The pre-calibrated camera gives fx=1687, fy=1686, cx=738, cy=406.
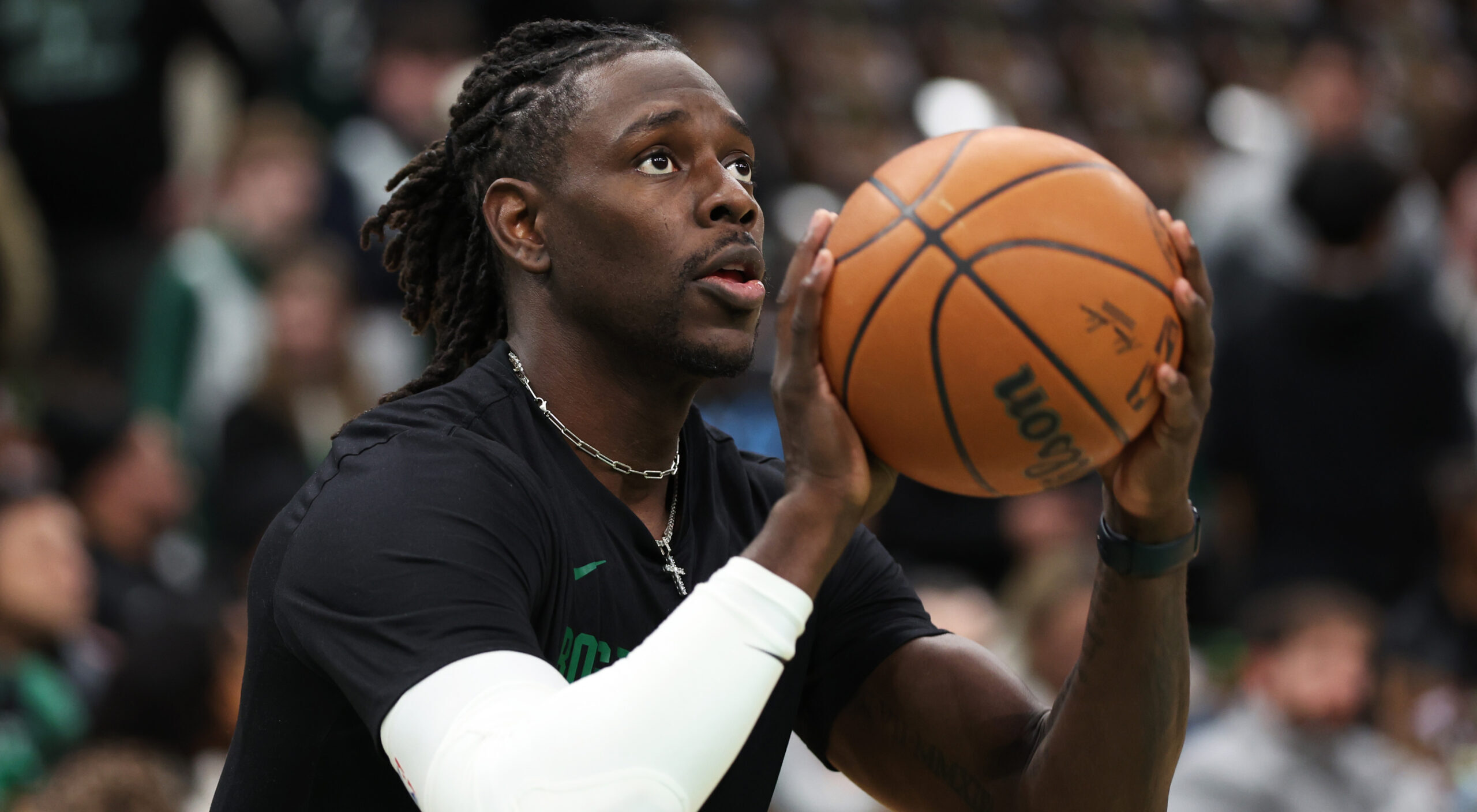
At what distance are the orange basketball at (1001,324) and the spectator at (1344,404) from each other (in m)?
4.69

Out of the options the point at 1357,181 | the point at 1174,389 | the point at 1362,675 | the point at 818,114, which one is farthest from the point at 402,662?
the point at 818,114

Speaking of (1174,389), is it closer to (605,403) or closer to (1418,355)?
(605,403)

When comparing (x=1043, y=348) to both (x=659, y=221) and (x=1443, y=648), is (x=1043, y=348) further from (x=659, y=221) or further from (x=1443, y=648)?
(x=1443, y=648)

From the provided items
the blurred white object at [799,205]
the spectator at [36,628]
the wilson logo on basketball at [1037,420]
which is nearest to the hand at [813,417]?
the wilson logo on basketball at [1037,420]

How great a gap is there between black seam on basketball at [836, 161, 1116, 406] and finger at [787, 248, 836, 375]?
55 millimetres

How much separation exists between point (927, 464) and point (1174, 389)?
0.40m

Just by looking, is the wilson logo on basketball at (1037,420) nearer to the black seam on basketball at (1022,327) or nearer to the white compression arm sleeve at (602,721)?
the black seam on basketball at (1022,327)

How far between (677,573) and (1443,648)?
14.6 feet

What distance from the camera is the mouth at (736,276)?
2881 mm

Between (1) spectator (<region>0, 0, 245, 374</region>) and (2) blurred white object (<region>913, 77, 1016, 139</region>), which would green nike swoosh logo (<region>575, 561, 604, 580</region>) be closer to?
(1) spectator (<region>0, 0, 245, 374</region>)

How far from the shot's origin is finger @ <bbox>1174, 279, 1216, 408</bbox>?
2604 millimetres

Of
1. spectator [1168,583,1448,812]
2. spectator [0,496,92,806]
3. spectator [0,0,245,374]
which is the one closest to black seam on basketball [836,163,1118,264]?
spectator [1168,583,1448,812]

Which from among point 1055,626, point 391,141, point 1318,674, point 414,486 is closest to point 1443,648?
point 1318,674

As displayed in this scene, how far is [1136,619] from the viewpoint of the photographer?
2855 millimetres
